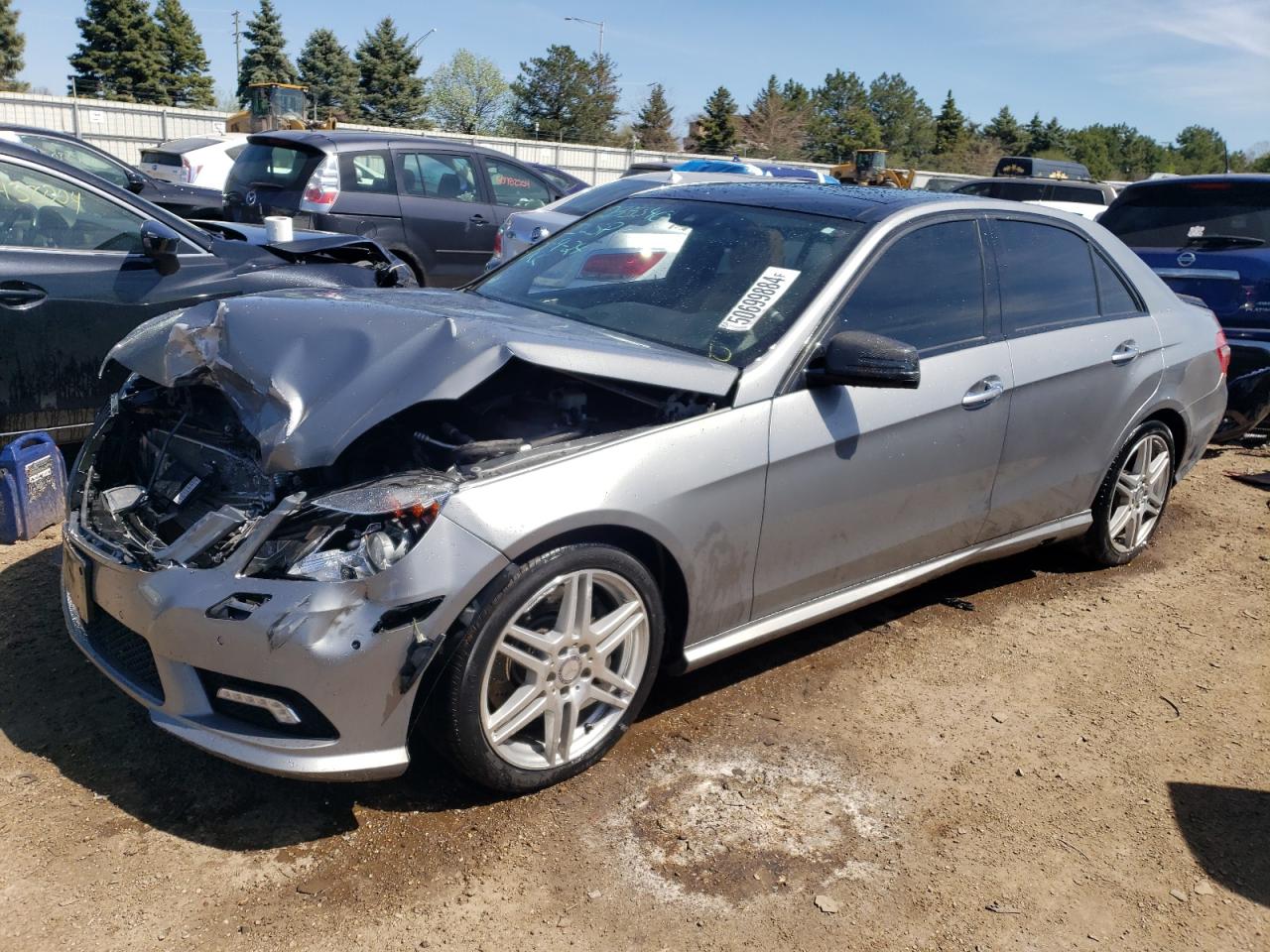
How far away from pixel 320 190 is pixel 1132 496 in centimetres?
735

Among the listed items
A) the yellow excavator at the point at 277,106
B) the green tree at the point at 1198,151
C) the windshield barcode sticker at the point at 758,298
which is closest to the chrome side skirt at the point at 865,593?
the windshield barcode sticker at the point at 758,298

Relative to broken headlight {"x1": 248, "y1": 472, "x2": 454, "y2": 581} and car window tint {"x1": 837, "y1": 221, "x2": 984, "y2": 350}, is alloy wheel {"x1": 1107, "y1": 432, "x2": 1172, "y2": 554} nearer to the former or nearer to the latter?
car window tint {"x1": 837, "y1": 221, "x2": 984, "y2": 350}

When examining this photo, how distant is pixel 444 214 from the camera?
407 inches

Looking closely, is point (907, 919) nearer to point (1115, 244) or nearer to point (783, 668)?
point (783, 668)

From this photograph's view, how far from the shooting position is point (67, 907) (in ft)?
8.45

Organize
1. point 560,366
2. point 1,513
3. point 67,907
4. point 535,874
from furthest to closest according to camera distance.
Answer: point 1,513 < point 560,366 < point 535,874 < point 67,907

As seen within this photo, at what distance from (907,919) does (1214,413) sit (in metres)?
3.77

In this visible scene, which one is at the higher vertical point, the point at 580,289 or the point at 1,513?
the point at 580,289

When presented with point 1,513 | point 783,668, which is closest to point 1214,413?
point 783,668

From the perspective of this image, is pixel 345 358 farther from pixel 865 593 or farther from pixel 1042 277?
pixel 1042 277

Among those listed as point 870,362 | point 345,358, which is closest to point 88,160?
point 345,358

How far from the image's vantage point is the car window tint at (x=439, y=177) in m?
10.2

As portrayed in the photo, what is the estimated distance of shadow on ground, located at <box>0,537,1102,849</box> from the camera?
9.69 feet

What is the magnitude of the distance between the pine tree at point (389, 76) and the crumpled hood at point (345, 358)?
203 feet
